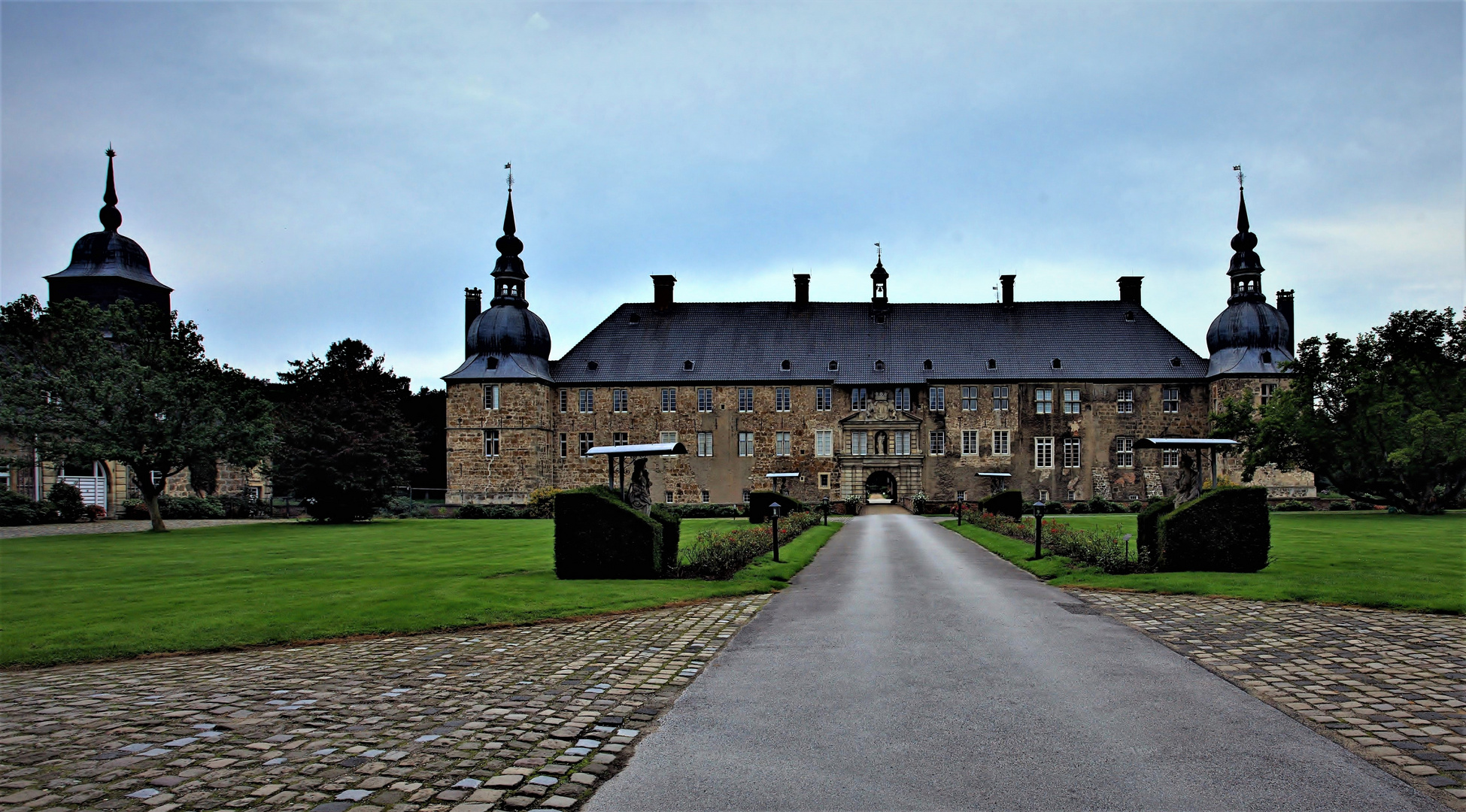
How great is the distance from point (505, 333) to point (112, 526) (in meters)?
23.9

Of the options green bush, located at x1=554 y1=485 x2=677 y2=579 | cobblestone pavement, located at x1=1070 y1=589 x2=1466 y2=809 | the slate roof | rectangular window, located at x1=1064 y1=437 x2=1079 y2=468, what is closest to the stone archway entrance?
the slate roof

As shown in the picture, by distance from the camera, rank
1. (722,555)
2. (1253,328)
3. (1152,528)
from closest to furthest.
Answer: (722,555) → (1152,528) → (1253,328)

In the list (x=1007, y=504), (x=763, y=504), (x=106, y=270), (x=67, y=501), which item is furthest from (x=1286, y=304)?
(x=106, y=270)

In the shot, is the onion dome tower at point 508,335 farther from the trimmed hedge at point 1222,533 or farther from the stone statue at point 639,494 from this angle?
the trimmed hedge at point 1222,533

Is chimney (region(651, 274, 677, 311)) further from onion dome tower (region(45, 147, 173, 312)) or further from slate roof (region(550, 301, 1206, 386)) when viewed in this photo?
onion dome tower (region(45, 147, 173, 312))

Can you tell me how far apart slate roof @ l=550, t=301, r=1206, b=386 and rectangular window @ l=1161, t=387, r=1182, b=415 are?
76 centimetres

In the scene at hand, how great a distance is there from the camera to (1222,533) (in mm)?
16516

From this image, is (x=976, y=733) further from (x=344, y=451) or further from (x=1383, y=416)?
(x=1383, y=416)

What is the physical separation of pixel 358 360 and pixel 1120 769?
60.7 meters

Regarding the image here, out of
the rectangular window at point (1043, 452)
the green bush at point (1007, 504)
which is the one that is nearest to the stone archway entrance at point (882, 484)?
the rectangular window at point (1043, 452)

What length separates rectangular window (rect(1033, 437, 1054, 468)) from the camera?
54562mm

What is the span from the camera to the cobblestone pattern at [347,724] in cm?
538

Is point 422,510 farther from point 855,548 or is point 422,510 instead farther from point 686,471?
point 855,548

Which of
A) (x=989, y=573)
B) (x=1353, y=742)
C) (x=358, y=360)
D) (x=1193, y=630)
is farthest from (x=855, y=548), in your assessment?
(x=358, y=360)
